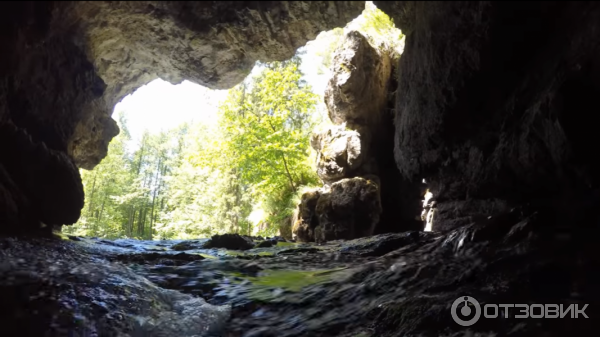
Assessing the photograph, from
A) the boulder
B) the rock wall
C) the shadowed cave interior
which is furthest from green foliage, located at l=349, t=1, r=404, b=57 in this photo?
the boulder

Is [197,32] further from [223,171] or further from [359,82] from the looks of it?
[223,171]

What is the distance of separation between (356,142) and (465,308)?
12353 millimetres

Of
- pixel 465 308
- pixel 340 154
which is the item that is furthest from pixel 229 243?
pixel 465 308

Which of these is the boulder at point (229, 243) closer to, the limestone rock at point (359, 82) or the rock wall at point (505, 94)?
the rock wall at point (505, 94)

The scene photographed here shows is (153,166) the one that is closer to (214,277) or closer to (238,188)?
(238,188)

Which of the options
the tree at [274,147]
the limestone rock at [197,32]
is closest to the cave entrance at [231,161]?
the tree at [274,147]

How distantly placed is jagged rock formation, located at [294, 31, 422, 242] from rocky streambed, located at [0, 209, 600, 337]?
900cm

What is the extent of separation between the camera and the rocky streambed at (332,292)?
312cm

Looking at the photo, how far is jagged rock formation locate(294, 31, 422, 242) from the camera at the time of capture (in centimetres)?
1500

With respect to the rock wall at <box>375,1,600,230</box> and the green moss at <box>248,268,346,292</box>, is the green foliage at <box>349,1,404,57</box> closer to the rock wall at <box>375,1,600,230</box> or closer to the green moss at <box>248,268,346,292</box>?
the rock wall at <box>375,1,600,230</box>

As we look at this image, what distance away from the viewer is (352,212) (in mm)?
13906

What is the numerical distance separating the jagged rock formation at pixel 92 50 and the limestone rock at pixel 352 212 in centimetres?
630

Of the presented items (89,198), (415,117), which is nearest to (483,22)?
(415,117)

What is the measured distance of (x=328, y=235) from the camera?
1402cm
